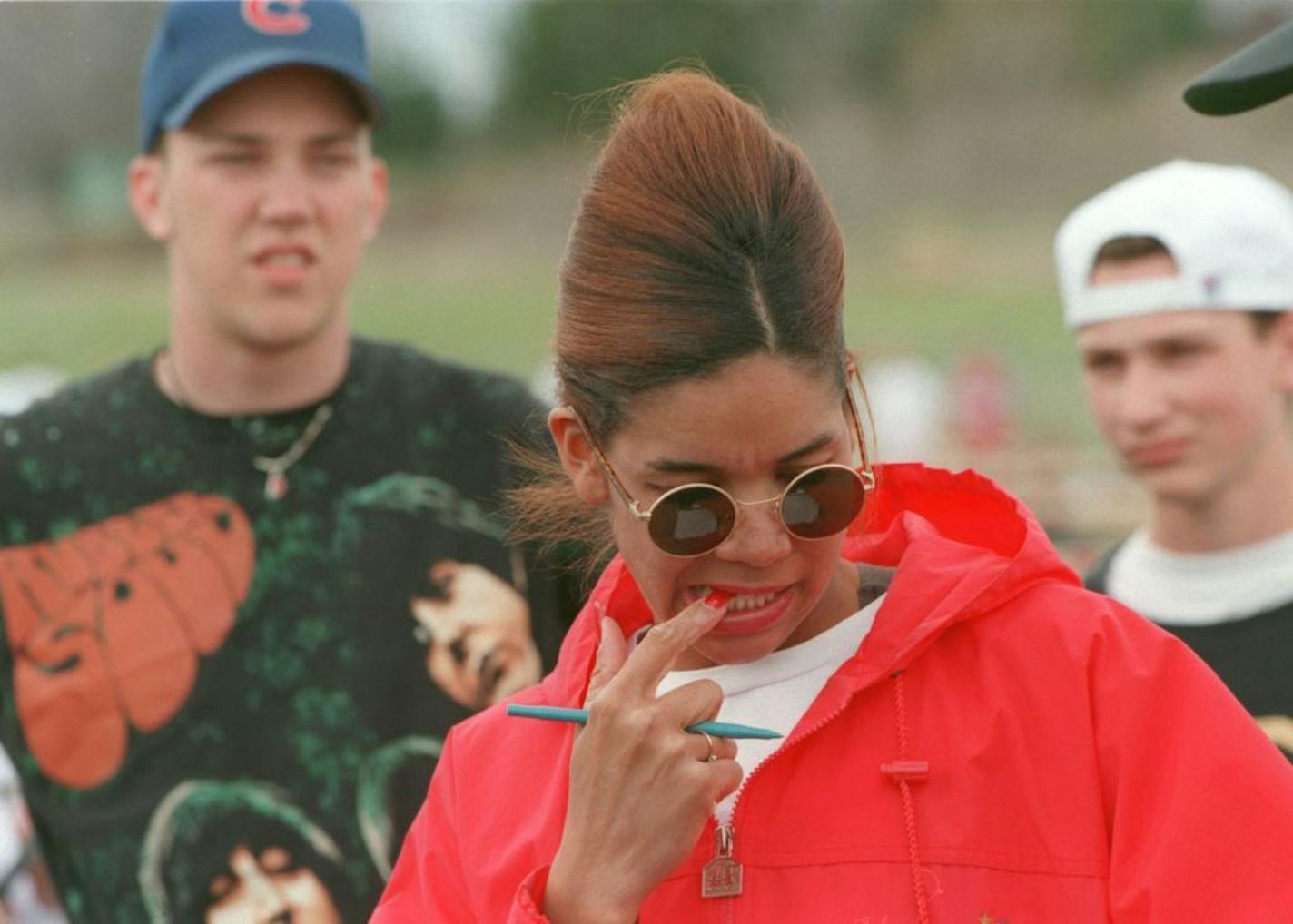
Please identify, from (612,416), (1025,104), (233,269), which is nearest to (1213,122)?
(1025,104)

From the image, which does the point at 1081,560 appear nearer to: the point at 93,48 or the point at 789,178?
the point at 789,178

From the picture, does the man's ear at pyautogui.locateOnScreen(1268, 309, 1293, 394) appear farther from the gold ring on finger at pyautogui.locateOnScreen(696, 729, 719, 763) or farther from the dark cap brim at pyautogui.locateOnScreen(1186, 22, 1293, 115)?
the gold ring on finger at pyautogui.locateOnScreen(696, 729, 719, 763)

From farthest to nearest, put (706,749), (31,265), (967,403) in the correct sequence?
(31,265)
(967,403)
(706,749)

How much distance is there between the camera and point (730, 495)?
245 centimetres

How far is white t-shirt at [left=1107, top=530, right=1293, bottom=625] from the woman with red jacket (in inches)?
52.9

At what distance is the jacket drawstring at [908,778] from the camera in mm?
2369

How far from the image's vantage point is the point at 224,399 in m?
4.13

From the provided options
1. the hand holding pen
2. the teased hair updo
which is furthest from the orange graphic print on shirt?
the hand holding pen

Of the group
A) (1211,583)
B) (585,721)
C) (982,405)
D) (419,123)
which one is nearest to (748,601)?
(585,721)

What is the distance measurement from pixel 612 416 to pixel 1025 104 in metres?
19.5

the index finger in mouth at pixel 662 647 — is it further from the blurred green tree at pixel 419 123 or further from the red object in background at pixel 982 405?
the blurred green tree at pixel 419 123

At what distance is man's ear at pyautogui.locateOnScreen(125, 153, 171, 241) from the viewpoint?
4277 mm

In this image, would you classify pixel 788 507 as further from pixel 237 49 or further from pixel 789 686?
pixel 237 49

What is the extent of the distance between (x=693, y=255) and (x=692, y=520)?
1.10 ft
